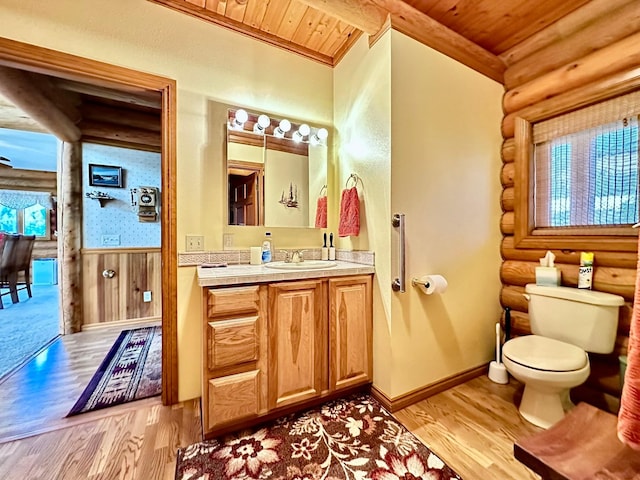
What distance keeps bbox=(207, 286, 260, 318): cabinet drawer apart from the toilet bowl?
4.96 feet

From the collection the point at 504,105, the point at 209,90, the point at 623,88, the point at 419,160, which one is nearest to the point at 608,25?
the point at 623,88

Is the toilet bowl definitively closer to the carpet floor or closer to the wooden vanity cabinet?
the wooden vanity cabinet

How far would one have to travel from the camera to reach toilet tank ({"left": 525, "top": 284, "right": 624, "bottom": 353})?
1.55 meters

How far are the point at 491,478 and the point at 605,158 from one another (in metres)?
2.03

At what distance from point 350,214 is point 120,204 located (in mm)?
3026

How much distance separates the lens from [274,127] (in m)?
2.11

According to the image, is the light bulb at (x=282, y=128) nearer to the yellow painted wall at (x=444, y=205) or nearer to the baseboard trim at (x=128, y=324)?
the yellow painted wall at (x=444, y=205)

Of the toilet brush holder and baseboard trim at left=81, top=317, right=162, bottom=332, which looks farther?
baseboard trim at left=81, top=317, right=162, bottom=332

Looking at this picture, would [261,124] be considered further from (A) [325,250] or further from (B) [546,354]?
(B) [546,354]

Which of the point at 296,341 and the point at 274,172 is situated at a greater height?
the point at 274,172

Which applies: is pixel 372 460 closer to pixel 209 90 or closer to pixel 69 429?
pixel 69 429

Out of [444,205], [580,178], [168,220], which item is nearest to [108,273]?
[168,220]

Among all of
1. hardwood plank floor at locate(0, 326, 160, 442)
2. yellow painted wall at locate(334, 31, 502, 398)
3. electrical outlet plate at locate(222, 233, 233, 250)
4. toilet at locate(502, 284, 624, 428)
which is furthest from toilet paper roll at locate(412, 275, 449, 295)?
hardwood plank floor at locate(0, 326, 160, 442)

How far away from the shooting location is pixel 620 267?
162 centimetres
